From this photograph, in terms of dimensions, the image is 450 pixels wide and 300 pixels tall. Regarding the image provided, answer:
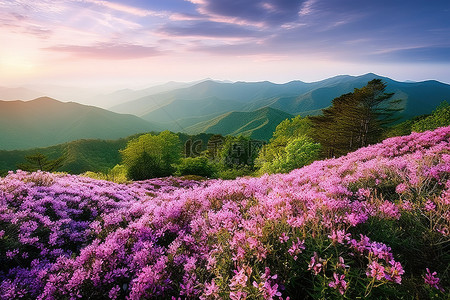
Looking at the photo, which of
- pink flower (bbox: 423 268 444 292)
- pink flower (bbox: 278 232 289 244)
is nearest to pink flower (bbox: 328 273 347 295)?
pink flower (bbox: 278 232 289 244)

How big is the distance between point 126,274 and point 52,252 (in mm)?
2158

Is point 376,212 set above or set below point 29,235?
above

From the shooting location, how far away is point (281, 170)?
22.5 metres

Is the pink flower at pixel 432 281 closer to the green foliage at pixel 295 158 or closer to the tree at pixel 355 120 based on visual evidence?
the green foliage at pixel 295 158

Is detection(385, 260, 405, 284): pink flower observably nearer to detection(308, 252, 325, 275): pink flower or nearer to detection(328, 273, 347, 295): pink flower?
detection(328, 273, 347, 295): pink flower

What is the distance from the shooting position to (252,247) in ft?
8.16

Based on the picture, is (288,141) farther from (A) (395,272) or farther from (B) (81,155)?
(B) (81,155)

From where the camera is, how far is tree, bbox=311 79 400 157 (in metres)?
42.5

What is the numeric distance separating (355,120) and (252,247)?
54668 mm

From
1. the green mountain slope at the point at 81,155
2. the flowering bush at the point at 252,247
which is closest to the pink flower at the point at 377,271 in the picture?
the flowering bush at the point at 252,247

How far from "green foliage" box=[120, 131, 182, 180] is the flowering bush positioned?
137ft

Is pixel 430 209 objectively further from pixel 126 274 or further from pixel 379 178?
pixel 126 274

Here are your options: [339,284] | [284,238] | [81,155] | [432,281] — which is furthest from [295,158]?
[81,155]

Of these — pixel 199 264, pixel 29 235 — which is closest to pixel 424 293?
pixel 199 264
